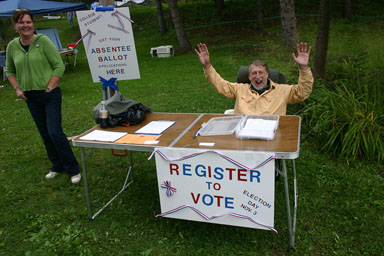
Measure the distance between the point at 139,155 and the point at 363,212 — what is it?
9.05ft

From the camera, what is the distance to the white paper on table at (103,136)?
266 cm

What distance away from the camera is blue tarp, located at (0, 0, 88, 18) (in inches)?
420

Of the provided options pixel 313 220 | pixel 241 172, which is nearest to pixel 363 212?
pixel 313 220

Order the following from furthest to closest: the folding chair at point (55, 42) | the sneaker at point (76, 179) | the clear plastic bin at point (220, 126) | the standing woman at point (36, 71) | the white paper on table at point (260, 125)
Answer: the folding chair at point (55, 42) → the sneaker at point (76, 179) → the standing woman at point (36, 71) → the clear plastic bin at point (220, 126) → the white paper on table at point (260, 125)

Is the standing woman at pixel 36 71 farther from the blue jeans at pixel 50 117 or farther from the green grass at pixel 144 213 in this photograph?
the green grass at pixel 144 213

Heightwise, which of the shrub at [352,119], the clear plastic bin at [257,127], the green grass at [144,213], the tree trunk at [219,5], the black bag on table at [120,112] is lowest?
the green grass at [144,213]

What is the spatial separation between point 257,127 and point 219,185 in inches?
22.4

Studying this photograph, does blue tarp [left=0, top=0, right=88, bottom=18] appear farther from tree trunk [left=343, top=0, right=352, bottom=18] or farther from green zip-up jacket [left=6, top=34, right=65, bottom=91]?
tree trunk [left=343, top=0, right=352, bottom=18]

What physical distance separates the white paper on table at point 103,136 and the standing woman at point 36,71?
813 mm

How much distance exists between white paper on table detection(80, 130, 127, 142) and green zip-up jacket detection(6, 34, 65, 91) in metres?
0.95

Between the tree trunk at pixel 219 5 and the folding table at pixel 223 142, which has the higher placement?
the tree trunk at pixel 219 5

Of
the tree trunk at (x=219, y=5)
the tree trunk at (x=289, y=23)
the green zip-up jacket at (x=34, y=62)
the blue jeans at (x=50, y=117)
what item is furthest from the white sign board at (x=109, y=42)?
the tree trunk at (x=219, y=5)

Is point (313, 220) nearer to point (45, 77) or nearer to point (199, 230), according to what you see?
point (199, 230)

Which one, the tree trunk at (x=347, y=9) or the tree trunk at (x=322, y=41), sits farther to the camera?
the tree trunk at (x=347, y=9)
